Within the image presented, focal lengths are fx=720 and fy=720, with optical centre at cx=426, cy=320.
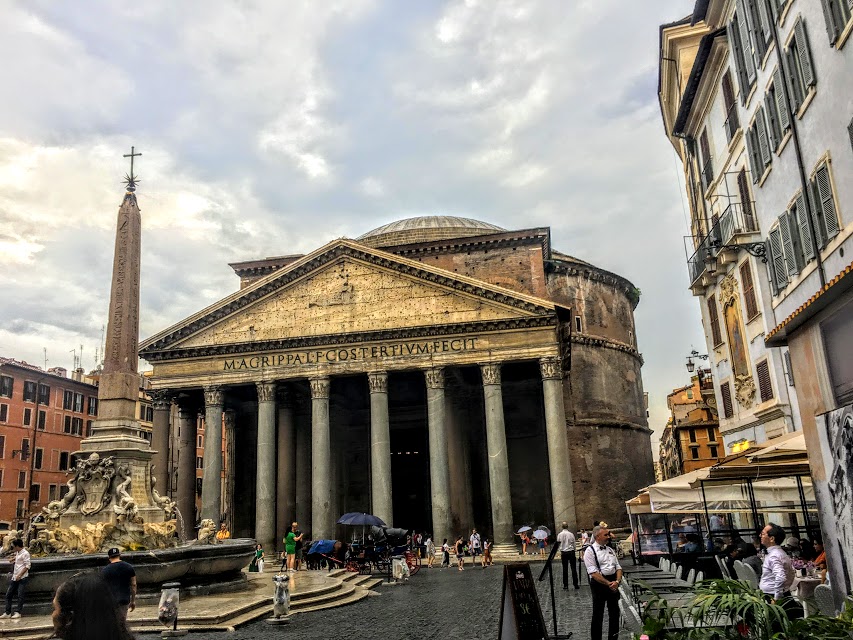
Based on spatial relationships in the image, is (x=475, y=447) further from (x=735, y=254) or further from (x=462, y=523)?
(x=735, y=254)

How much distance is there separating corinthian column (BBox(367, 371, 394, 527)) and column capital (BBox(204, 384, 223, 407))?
225 inches

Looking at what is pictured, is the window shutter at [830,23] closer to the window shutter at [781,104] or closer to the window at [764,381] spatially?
the window shutter at [781,104]

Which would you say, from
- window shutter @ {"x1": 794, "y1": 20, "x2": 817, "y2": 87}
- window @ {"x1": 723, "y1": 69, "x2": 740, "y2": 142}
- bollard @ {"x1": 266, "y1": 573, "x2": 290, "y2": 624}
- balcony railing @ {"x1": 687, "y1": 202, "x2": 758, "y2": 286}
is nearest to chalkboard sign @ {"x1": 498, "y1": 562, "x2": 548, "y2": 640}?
bollard @ {"x1": 266, "y1": 573, "x2": 290, "y2": 624}

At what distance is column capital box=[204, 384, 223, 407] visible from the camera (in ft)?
87.0

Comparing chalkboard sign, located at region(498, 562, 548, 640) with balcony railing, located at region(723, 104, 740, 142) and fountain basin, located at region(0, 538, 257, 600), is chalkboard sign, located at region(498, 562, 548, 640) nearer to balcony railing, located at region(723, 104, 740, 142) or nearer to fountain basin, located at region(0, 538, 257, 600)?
fountain basin, located at region(0, 538, 257, 600)

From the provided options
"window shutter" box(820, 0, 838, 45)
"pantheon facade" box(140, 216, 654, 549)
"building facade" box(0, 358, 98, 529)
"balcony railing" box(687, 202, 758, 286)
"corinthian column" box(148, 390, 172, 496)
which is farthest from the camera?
"building facade" box(0, 358, 98, 529)

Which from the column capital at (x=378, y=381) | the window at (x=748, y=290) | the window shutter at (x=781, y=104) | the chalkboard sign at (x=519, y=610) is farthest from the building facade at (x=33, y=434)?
the chalkboard sign at (x=519, y=610)

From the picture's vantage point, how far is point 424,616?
11031 mm

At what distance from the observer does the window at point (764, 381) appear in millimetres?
14828

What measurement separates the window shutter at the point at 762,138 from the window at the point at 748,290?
109 inches

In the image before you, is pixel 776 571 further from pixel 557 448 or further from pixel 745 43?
pixel 557 448

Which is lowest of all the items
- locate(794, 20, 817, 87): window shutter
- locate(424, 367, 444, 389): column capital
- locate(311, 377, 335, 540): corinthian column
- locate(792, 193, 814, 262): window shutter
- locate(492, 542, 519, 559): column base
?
locate(492, 542, 519, 559): column base

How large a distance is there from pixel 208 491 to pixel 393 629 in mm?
17619

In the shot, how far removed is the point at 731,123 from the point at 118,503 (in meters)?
14.2
